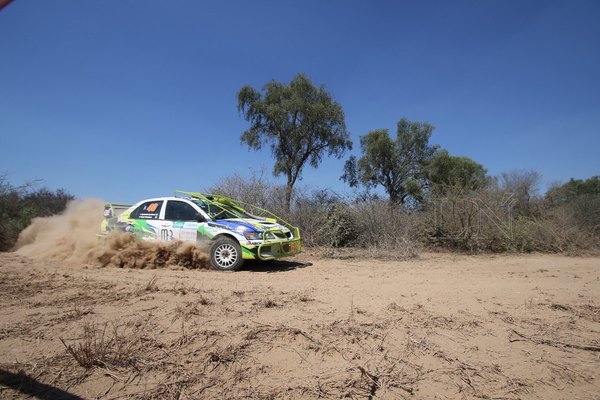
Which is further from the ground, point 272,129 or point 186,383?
point 272,129

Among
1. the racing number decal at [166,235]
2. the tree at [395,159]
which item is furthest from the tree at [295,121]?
the racing number decal at [166,235]

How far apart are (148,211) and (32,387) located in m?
6.89

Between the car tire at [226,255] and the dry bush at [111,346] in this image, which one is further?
the car tire at [226,255]

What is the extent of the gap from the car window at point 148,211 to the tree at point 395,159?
22.2 metres

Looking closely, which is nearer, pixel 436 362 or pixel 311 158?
pixel 436 362

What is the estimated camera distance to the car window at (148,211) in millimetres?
8742

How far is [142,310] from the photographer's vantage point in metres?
3.80

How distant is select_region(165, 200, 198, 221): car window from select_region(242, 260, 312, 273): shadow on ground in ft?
5.94

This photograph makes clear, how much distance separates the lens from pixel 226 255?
7.93 metres

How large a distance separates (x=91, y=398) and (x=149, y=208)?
7122mm

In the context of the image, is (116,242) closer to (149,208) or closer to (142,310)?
(149,208)

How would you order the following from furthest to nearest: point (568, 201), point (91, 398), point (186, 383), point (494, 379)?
point (568, 201) < point (494, 379) < point (186, 383) < point (91, 398)

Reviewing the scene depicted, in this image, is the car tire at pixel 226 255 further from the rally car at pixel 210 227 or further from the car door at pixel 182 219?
the car door at pixel 182 219

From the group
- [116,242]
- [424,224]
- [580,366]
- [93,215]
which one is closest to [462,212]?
[424,224]
